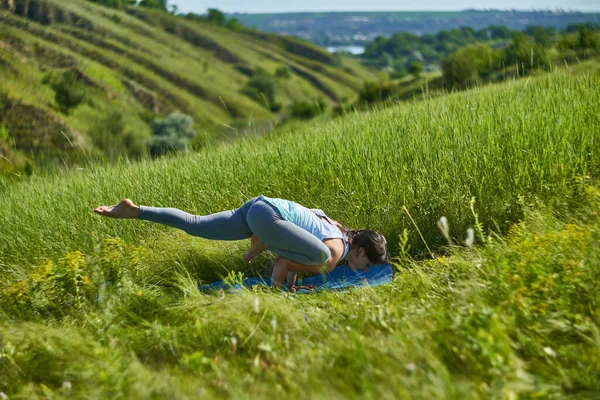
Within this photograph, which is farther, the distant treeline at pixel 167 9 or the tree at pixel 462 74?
the distant treeline at pixel 167 9

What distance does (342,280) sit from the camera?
4.87 metres

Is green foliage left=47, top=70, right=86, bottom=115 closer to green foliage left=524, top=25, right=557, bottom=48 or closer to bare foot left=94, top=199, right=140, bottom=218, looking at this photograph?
green foliage left=524, top=25, right=557, bottom=48

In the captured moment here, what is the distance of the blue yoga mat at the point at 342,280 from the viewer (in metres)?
4.38

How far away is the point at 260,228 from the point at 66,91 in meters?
65.9


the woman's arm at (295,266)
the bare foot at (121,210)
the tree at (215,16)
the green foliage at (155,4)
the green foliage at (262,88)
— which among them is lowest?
the green foliage at (262,88)

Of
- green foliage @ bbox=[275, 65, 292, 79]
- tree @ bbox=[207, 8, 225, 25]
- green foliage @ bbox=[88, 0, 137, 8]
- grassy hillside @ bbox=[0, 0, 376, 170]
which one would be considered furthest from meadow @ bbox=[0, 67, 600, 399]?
tree @ bbox=[207, 8, 225, 25]

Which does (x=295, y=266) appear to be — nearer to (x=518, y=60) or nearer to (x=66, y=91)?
(x=518, y=60)

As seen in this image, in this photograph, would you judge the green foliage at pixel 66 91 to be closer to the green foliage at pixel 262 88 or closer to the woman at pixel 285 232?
the green foliage at pixel 262 88

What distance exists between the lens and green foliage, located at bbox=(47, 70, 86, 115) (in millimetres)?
61522

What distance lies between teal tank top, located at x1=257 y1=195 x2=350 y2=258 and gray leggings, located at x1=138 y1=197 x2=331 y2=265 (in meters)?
0.05

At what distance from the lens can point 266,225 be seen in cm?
446

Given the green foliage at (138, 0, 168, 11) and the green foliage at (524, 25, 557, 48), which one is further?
the green foliage at (138, 0, 168, 11)

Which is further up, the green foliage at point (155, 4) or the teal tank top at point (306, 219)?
the green foliage at point (155, 4)

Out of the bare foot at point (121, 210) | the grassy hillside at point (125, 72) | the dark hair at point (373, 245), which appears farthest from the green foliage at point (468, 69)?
the grassy hillside at point (125, 72)
